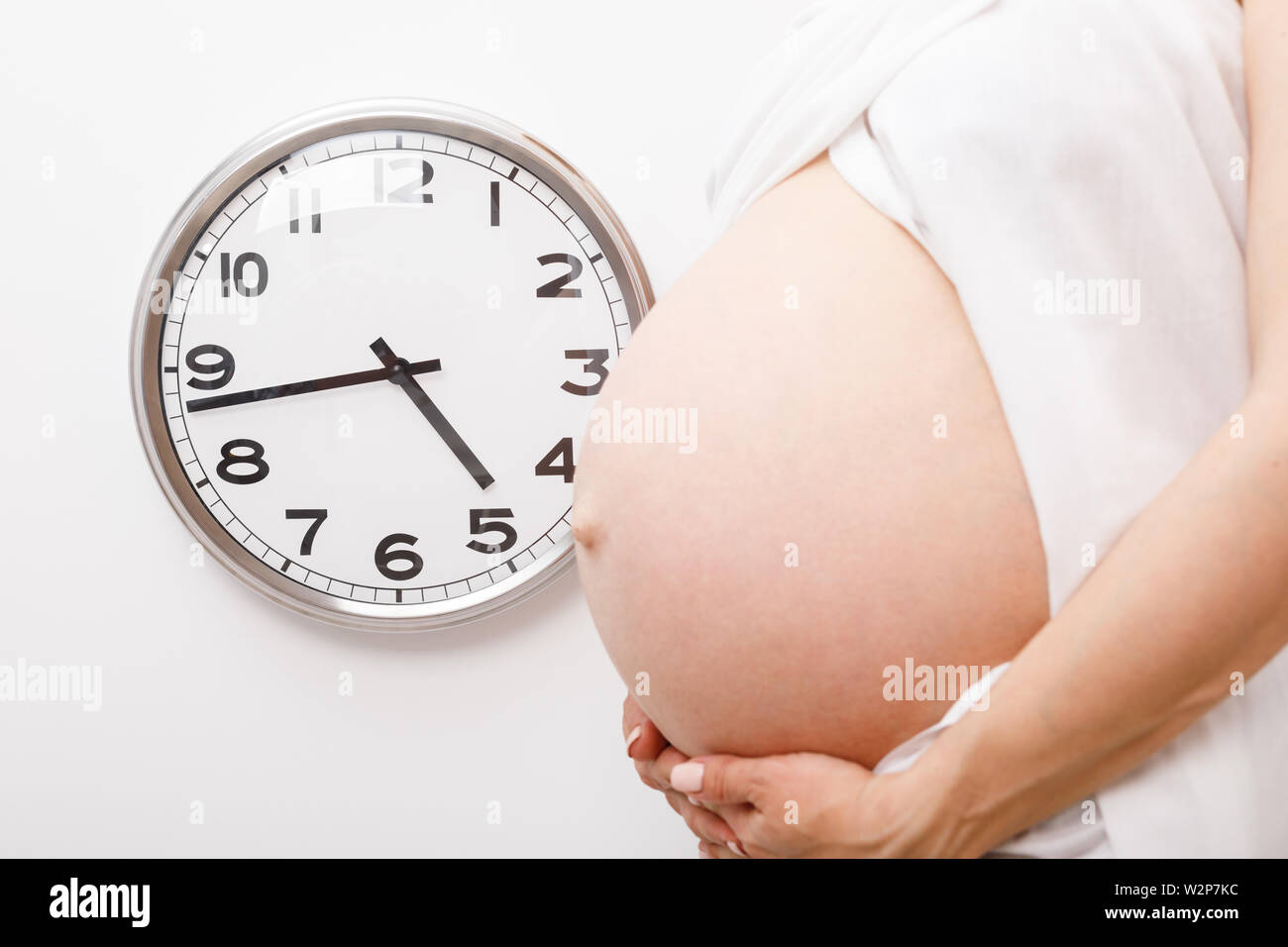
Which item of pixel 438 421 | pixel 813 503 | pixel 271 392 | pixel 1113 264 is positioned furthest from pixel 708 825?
pixel 271 392

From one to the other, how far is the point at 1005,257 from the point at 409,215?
2.50 ft

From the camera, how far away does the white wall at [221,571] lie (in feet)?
3.76

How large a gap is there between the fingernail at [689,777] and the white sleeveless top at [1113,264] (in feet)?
0.90

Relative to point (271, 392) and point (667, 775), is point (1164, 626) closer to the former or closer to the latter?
point (667, 775)

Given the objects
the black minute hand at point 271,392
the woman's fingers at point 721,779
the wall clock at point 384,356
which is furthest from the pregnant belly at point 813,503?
the black minute hand at point 271,392

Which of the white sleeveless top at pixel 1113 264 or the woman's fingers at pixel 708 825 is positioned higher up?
the white sleeveless top at pixel 1113 264

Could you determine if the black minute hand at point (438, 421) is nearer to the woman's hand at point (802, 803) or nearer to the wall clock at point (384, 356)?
the wall clock at point (384, 356)

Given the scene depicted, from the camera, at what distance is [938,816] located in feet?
1.77

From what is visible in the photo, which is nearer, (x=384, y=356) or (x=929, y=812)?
(x=929, y=812)

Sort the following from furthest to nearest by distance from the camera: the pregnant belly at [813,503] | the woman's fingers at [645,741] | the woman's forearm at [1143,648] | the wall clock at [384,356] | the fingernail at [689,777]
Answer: the wall clock at [384,356] → the woman's fingers at [645,741] → the fingernail at [689,777] → the pregnant belly at [813,503] → the woman's forearm at [1143,648]

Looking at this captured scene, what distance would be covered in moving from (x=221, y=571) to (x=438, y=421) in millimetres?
371

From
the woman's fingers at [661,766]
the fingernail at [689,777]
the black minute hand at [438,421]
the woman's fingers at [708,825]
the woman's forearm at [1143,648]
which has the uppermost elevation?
the black minute hand at [438,421]

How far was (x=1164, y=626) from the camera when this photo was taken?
0.47 m
